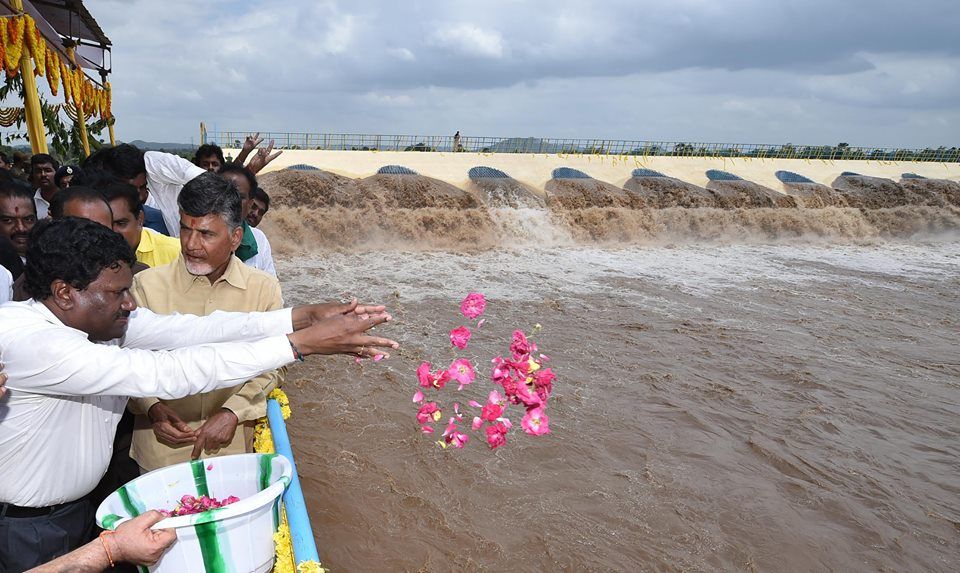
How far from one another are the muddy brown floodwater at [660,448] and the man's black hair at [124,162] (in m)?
2.23

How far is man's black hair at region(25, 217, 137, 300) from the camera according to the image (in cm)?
160

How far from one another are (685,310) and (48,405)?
8718 mm

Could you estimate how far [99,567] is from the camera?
1446mm

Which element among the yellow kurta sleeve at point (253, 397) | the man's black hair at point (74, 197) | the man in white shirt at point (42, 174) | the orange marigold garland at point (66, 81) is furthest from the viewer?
the orange marigold garland at point (66, 81)

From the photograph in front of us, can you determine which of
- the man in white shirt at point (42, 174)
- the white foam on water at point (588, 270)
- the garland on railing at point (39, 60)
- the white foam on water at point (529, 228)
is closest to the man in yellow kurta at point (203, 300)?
the man in white shirt at point (42, 174)

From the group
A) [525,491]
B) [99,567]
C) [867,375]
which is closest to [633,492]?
[525,491]

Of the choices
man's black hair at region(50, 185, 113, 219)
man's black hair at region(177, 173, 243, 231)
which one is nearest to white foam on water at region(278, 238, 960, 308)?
man's black hair at region(50, 185, 113, 219)

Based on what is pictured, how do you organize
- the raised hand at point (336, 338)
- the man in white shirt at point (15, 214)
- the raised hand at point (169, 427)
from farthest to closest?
the man in white shirt at point (15, 214) < the raised hand at point (169, 427) < the raised hand at point (336, 338)

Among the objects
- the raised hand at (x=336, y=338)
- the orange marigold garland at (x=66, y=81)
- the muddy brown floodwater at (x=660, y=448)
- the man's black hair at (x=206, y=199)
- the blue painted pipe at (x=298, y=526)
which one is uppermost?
the orange marigold garland at (x=66, y=81)

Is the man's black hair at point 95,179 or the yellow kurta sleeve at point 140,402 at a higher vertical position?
the man's black hair at point 95,179

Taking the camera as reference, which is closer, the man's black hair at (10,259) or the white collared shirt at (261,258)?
the man's black hair at (10,259)

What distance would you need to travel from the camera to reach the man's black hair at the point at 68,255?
160 cm

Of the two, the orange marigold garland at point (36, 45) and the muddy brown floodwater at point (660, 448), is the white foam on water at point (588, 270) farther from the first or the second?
the orange marigold garland at point (36, 45)

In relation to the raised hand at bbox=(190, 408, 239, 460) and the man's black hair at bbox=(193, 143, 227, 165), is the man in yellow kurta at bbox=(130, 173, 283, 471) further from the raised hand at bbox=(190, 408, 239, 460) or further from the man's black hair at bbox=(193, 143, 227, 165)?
the man's black hair at bbox=(193, 143, 227, 165)
